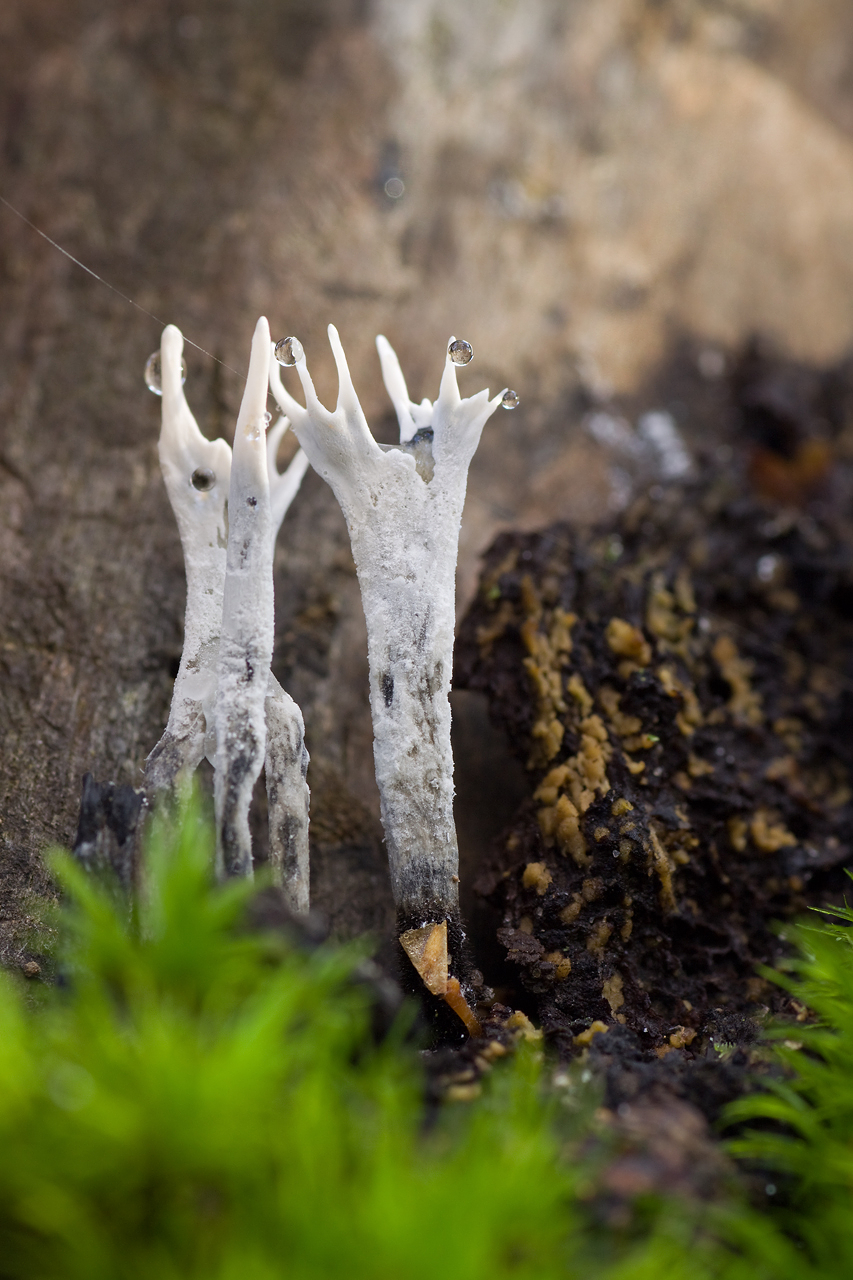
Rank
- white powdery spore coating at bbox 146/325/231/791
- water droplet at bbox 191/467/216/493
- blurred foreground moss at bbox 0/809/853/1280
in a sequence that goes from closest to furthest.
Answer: blurred foreground moss at bbox 0/809/853/1280, white powdery spore coating at bbox 146/325/231/791, water droplet at bbox 191/467/216/493

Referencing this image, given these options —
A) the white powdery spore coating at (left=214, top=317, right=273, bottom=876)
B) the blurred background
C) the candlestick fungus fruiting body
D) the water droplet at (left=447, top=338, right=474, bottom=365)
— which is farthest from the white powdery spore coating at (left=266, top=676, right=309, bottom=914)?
the water droplet at (left=447, top=338, right=474, bottom=365)

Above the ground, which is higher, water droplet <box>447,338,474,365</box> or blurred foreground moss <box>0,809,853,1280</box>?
water droplet <box>447,338,474,365</box>

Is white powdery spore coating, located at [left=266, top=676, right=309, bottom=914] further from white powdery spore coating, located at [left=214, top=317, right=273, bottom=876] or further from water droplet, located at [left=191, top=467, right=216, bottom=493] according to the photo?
water droplet, located at [left=191, top=467, right=216, bottom=493]

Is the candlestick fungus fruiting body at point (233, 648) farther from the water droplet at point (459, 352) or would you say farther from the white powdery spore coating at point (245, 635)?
the water droplet at point (459, 352)

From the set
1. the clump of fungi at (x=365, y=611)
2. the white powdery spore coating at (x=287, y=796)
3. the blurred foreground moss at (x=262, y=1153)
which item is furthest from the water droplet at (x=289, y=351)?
the blurred foreground moss at (x=262, y=1153)

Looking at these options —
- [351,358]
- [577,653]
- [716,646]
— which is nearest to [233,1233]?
[577,653]

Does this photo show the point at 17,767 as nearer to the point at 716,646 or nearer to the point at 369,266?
the point at 716,646
